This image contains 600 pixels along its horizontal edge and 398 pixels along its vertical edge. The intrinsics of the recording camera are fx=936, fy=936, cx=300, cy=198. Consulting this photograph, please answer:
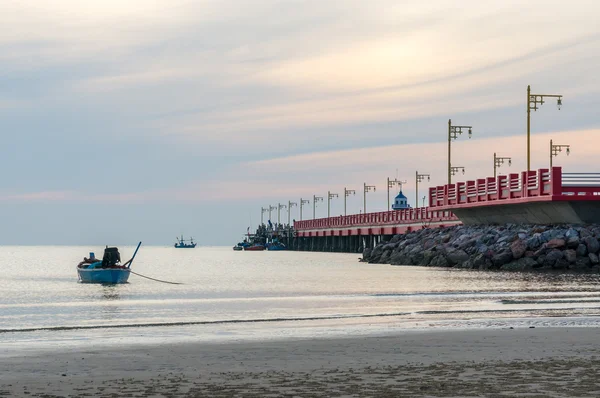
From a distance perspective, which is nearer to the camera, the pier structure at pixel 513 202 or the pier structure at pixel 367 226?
the pier structure at pixel 513 202

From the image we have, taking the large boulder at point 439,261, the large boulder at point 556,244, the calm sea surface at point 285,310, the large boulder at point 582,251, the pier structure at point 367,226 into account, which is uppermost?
the pier structure at point 367,226

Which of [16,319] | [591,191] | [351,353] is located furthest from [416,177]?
[351,353]

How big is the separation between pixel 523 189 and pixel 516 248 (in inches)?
201

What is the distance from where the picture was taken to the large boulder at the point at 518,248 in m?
61.7

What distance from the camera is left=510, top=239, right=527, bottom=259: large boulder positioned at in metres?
61.7

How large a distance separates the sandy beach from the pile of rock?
4064 centimetres

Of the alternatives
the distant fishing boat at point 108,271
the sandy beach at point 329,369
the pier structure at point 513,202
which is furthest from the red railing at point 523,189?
the sandy beach at point 329,369

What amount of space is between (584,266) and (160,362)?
1849 inches

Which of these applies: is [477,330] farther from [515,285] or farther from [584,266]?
[584,266]

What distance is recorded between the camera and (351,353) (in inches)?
664

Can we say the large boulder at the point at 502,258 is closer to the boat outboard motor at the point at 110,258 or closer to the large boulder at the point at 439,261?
the large boulder at the point at 439,261

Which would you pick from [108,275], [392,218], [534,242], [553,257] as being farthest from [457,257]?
[392,218]

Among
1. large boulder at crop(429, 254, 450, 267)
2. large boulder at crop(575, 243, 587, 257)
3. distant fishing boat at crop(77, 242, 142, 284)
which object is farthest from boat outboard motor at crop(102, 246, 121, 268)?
large boulder at crop(575, 243, 587, 257)

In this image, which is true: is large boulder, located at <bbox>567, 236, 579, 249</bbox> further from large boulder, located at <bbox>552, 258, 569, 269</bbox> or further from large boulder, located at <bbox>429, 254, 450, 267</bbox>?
large boulder, located at <bbox>429, 254, 450, 267</bbox>
